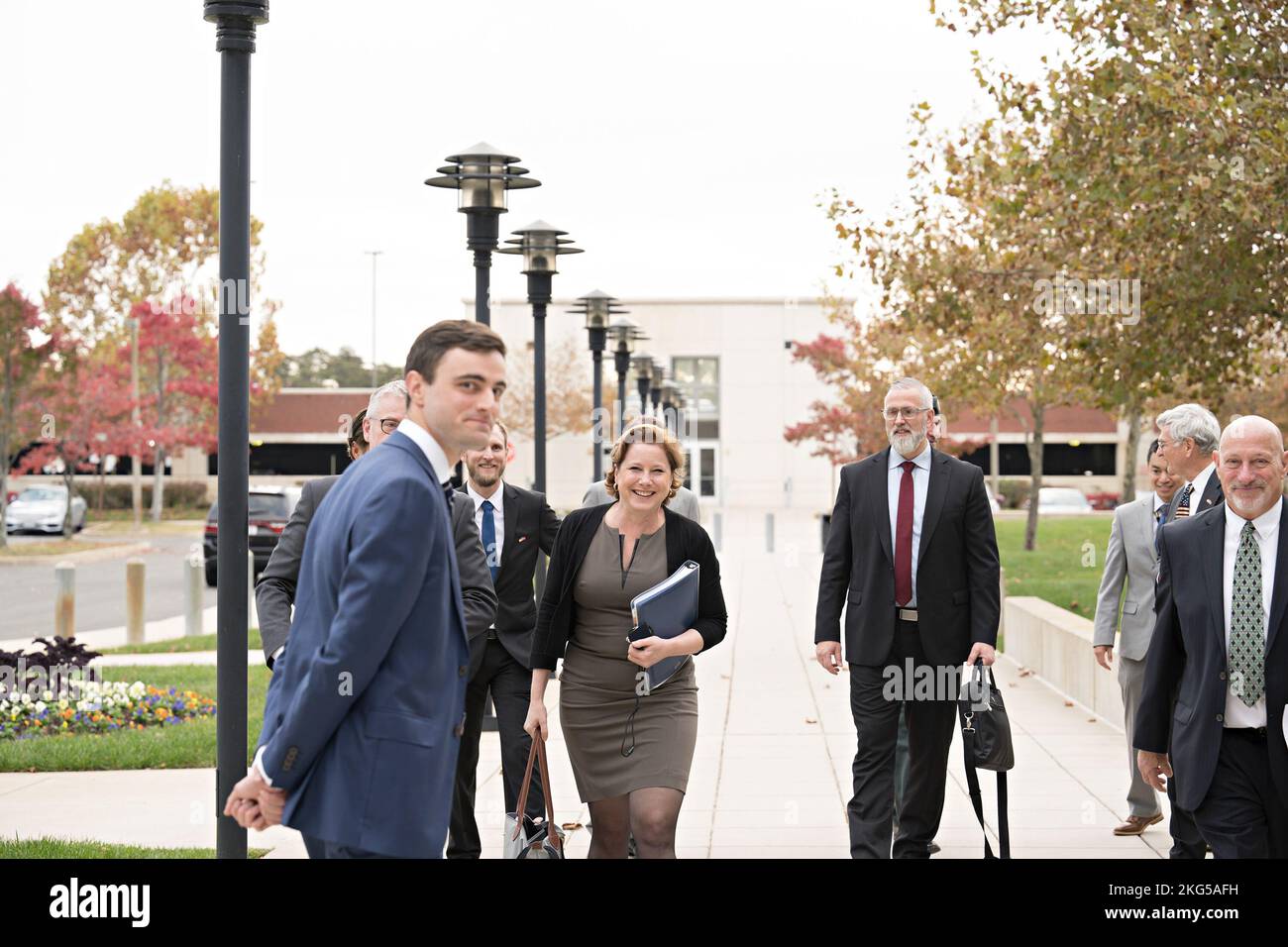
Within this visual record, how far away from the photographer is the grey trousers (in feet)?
26.1

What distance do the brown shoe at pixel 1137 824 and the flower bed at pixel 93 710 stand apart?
266 inches

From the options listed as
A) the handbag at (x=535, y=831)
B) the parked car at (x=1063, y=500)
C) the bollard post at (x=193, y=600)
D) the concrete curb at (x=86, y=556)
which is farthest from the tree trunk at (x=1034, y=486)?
the parked car at (x=1063, y=500)

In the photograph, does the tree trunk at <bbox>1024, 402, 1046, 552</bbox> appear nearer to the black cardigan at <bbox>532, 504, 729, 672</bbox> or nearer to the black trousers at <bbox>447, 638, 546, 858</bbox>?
the black trousers at <bbox>447, 638, 546, 858</bbox>

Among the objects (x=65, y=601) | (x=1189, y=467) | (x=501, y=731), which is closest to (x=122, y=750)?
(x=501, y=731)

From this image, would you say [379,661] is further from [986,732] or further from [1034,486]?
[1034,486]

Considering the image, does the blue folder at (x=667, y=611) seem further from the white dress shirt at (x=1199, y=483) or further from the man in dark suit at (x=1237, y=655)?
the white dress shirt at (x=1199, y=483)

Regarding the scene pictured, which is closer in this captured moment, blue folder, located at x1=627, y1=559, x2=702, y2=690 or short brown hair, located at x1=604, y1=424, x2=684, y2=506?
blue folder, located at x1=627, y1=559, x2=702, y2=690

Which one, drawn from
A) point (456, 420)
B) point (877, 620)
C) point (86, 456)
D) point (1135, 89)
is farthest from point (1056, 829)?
point (86, 456)

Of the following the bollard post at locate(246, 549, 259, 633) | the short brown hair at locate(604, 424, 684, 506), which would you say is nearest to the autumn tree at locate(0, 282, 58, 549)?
the bollard post at locate(246, 549, 259, 633)

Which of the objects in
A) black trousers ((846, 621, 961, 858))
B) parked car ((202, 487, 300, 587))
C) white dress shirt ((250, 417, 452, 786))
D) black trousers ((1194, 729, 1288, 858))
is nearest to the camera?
white dress shirt ((250, 417, 452, 786))

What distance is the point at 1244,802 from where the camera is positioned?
508cm

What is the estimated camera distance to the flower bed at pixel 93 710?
11.1 metres

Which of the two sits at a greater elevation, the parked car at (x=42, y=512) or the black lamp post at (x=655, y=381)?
the black lamp post at (x=655, y=381)

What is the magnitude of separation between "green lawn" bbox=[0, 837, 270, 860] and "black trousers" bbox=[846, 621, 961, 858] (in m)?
2.86
